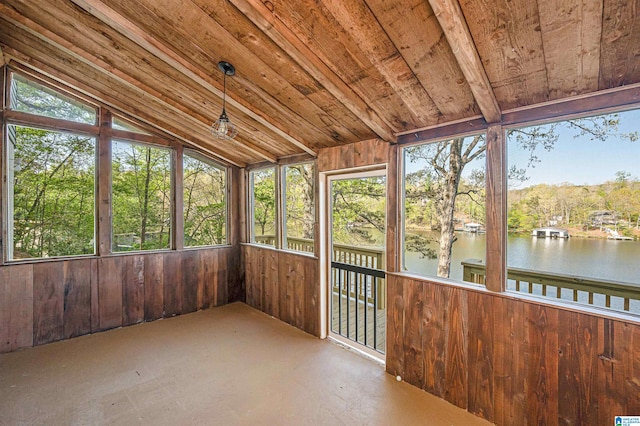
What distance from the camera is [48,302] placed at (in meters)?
3.30

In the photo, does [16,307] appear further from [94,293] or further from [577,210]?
[577,210]

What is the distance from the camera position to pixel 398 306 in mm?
2678

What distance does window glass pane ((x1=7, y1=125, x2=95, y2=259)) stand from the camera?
317 centimetres

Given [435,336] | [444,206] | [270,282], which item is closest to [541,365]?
[435,336]

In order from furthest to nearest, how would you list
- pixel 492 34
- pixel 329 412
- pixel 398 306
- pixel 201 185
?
Answer: pixel 201 185
pixel 398 306
pixel 329 412
pixel 492 34

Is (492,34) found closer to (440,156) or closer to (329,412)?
(440,156)

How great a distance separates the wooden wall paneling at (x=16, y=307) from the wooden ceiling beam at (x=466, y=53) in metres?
4.61

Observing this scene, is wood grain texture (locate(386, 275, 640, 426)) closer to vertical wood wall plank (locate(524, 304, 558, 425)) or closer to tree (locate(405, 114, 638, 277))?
vertical wood wall plank (locate(524, 304, 558, 425))

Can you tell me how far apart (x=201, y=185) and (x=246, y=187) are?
2.36 ft

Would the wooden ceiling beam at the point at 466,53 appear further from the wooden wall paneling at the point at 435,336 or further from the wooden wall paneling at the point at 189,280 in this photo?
the wooden wall paneling at the point at 189,280

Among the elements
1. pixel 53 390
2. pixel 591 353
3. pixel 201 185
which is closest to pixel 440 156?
pixel 591 353

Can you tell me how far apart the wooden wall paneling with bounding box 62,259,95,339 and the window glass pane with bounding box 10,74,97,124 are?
5.90 ft

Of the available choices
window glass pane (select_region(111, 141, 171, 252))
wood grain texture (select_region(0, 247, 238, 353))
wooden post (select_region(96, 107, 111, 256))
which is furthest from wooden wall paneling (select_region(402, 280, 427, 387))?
wooden post (select_region(96, 107, 111, 256))

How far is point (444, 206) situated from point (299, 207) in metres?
2.05
